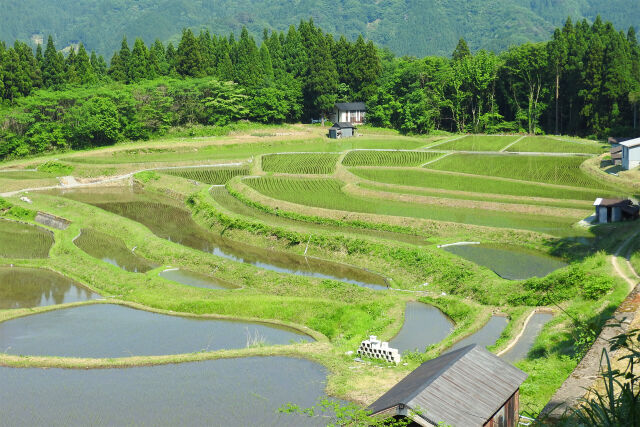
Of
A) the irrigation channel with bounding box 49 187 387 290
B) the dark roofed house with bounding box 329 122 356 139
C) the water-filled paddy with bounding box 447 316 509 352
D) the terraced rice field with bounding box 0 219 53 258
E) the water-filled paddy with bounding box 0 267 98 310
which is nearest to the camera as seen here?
the water-filled paddy with bounding box 447 316 509 352

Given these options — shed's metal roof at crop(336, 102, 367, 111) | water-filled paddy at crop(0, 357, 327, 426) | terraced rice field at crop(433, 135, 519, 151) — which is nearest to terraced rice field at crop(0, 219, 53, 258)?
water-filled paddy at crop(0, 357, 327, 426)

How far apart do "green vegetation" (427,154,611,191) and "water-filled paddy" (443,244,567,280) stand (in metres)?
12.9

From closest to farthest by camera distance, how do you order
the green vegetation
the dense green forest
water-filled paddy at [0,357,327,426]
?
water-filled paddy at [0,357,327,426], the green vegetation, the dense green forest

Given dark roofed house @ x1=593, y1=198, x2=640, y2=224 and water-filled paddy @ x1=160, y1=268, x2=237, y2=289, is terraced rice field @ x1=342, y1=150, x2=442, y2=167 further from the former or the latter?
water-filled paddy @ x1=160, y1=268, x2=237, y2=289

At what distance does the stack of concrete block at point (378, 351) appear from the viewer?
58.1 ft

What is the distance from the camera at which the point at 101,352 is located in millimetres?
19844

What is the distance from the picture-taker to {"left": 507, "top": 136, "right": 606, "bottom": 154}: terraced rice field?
50.4 metres

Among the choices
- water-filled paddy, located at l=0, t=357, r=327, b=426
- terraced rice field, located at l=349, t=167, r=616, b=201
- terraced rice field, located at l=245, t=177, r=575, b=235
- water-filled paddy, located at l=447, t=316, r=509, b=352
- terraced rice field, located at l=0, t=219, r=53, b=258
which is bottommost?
water-filled paddy, located at l=447, t=316, r=509, b=352

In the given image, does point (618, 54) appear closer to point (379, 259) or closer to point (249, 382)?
point (379, 259)

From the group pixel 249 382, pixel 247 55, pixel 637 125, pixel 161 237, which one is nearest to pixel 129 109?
pixel 247 55

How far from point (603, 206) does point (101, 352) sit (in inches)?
876

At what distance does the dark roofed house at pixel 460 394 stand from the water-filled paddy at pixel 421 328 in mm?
7106

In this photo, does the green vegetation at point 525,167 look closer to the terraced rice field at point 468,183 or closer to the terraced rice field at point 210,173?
the terraced rice field at point 468,183

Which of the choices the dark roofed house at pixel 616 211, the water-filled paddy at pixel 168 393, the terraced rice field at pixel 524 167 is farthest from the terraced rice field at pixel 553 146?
the water-filled paddy at pixel 168 393
